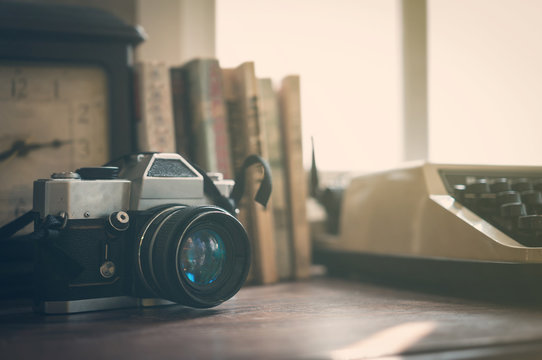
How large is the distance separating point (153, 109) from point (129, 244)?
0.25 m

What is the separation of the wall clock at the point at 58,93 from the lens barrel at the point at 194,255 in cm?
24

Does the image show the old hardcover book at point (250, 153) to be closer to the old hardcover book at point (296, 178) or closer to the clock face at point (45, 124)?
the old hardcover book at point (296, 178)

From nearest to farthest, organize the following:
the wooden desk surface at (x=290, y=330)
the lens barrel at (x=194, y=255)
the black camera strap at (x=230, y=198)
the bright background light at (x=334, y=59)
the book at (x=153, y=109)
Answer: the wooden desk surface at (x=290, y=330) → the lens barrel at (x=194, y=255) → the black camera strap at (x=230, y=198) → the book at (x=153, y=109) → the bright background light at (x=334, y=59)

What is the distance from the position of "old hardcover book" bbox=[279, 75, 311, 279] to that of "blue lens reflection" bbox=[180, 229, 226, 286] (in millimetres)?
277

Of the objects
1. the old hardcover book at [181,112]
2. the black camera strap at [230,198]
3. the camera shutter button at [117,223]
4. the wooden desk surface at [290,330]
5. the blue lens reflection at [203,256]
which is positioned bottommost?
the wooden desk surface at [290,330]

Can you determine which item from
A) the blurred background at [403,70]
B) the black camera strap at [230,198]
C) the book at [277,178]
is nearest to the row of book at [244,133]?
Answer: the book at [277,178]

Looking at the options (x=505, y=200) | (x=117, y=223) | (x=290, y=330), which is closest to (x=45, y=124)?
(x=117, y=223)

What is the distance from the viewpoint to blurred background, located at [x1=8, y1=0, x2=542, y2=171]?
3.60ft

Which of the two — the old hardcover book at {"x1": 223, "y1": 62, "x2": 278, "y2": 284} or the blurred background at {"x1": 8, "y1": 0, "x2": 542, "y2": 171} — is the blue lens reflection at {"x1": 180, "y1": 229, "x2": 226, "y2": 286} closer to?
the old hardcover book at {"x1": 223, "y1": 62, "x2": 278, "y2": 284}

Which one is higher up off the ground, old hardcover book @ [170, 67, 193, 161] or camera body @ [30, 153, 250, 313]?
old hardcover book @ [170, 67, 193, 161]

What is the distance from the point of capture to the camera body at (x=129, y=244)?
52 centimetres

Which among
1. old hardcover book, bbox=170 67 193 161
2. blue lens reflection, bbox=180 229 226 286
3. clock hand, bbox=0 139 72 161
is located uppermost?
old hardcover book, bbox=170 67 193 161

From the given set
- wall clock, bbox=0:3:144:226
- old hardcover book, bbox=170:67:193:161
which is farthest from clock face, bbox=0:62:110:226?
old hardcover book, bbox=170:67:193:161

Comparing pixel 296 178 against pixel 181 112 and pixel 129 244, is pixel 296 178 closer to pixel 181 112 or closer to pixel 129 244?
pixel 181 112
